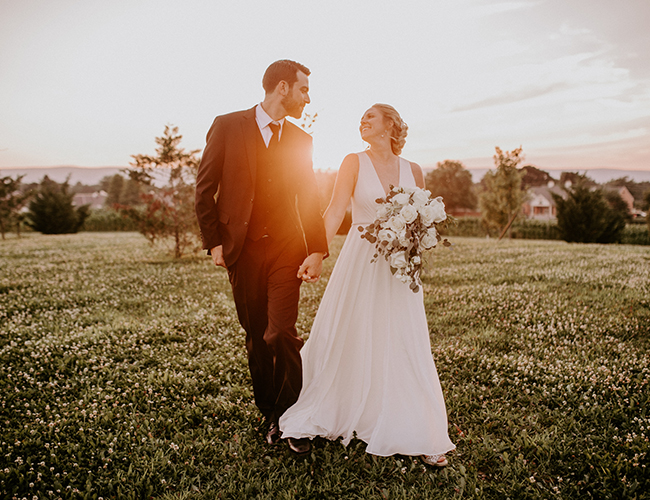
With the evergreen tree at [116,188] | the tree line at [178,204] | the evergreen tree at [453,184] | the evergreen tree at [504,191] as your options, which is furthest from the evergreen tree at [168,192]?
the evergreen tree at [116,188]

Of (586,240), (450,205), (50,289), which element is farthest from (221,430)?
(450,205)

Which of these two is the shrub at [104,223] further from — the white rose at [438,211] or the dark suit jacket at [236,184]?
the white rose at [438,211]

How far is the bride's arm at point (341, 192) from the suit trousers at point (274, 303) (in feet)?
1.28

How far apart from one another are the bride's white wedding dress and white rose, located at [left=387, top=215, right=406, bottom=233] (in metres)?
0.58

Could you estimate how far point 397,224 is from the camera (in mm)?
3391

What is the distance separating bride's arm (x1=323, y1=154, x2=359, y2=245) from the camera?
13.1 feet

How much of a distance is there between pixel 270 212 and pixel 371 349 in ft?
5.10

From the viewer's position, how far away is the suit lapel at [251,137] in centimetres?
361

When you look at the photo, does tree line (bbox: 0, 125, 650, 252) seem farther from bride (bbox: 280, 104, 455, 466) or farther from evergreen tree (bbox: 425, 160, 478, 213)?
evergreen tree (bbox: 425, 160, 478, 213)

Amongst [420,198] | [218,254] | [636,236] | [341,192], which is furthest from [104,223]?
[636,236]

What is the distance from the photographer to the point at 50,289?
33.6 feet

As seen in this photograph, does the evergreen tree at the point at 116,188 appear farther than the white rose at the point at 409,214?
Yes

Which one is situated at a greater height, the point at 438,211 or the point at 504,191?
the point at 504,191

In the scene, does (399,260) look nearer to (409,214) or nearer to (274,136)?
(409,214)
